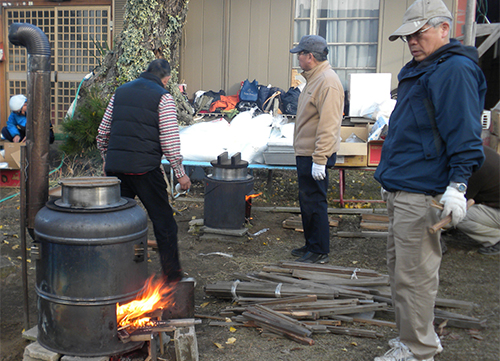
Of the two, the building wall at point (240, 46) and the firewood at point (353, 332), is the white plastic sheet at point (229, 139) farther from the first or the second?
the firewood at point (353, 332)

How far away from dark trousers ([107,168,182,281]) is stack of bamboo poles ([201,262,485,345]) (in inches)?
18.1

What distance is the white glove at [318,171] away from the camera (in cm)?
471

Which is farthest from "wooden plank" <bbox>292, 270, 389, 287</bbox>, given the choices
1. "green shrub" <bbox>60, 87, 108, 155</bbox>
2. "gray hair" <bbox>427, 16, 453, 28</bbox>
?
"green shrub" <bbox>60, 87, 108, 155</bbox>

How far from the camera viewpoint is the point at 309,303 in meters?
3.74

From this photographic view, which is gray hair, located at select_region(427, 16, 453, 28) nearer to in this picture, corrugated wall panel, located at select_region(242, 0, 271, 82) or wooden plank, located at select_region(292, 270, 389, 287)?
wooden plank, located at select_region(292, 270, 389, 287)

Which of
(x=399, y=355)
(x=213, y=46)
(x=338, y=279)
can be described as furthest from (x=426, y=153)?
(x=213, y=46)

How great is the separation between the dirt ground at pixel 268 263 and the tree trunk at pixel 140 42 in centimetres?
204

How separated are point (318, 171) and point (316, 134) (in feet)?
1.36

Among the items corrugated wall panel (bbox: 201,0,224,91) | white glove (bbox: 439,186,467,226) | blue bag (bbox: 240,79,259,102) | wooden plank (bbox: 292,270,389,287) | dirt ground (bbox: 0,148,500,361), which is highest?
corrugated wall panel (bbox: 201,0,224,91)

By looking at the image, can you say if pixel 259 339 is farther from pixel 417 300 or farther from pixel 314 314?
pixel 417 300

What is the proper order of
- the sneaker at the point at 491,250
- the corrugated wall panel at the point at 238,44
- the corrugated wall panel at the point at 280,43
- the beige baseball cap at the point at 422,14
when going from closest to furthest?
the beige baseball cap at the point at 422,14 → the sneaker at the point at 491,250 → the corrugated wall panel at the point at 280,43 → the corrugated wall panel at the point at 238,44

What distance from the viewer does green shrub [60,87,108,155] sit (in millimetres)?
8195

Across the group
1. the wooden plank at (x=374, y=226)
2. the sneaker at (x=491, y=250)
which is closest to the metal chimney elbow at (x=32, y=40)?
the wooden plank at (x=374, y=226)

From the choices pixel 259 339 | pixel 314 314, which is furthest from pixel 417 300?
pixel 259 339
